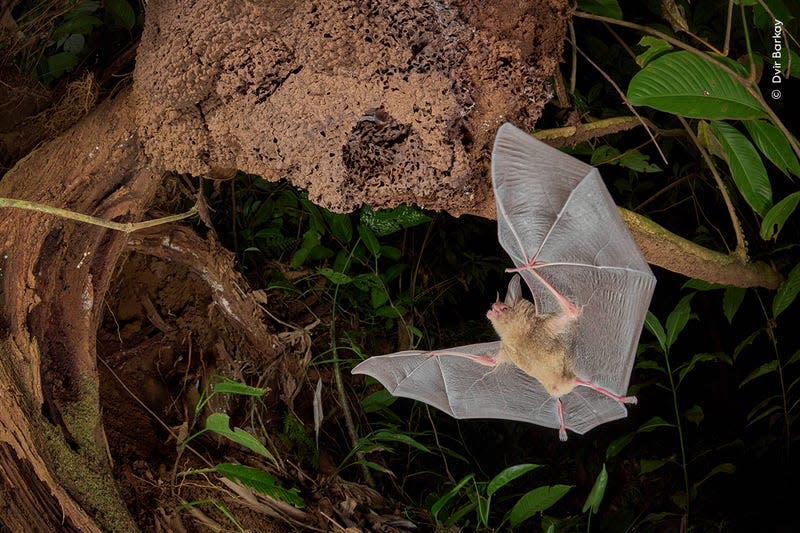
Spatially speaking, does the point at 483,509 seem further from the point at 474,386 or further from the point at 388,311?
the point at 388,311

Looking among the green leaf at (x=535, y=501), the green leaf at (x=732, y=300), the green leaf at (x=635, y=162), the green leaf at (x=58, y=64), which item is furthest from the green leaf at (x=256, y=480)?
the green leaf at (x=732, y=300)

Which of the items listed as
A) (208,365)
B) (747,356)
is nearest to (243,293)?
(208,365)

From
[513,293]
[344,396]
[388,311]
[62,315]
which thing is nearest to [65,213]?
[62,315]

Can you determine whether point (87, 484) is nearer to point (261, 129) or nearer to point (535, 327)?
point (261, 129)

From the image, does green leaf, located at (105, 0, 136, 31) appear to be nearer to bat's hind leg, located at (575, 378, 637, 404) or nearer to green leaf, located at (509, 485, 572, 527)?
bat's hind leg, located at (575, 378, 637, 404)

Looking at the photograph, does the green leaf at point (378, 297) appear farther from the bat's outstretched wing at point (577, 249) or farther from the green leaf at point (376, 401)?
the bat's outstretched wing at point (577, 249)
